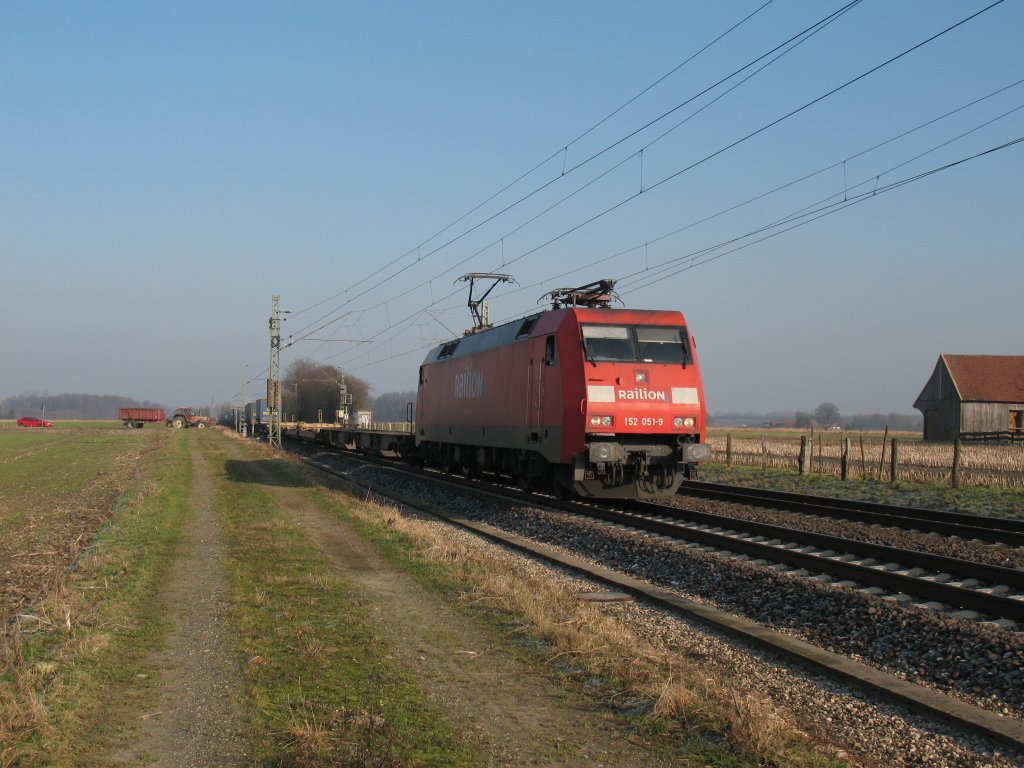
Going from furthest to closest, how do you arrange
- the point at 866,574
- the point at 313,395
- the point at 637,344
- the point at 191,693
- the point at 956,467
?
1. the point at 313,395
2. the point at 956,467
3. the point at 637,344
4. the point at 866,574
5. the point at 191,693

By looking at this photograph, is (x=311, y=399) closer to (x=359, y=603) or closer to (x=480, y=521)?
(x=480, y=521)

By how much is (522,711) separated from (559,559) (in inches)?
244

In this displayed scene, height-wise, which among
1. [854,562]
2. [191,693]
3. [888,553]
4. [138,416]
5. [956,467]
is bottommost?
[191,693]

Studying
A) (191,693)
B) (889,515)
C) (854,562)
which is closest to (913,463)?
(889,515)

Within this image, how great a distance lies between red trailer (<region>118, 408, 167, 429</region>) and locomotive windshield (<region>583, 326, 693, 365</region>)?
10514 centimetres

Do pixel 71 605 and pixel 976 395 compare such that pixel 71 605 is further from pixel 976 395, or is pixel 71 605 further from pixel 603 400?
pixel 976 395

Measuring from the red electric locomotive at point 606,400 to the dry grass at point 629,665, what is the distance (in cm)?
538

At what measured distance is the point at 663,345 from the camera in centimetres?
1659

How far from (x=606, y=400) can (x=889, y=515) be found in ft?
16.5

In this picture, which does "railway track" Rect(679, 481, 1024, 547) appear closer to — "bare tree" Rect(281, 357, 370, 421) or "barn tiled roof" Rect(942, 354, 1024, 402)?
"barn tiled roof" Rect(942, 354, 1024, 402)

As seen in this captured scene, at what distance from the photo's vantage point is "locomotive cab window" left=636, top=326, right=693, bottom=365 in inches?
647

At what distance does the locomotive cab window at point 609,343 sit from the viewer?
16.0 m

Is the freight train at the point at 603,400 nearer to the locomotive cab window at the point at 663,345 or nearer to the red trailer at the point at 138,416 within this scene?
the locomotive cab window at the point at 663,345

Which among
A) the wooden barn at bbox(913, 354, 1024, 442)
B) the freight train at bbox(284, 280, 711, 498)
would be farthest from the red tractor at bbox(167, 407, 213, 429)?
the freight train at bbox(284, 280, 711, 498)
